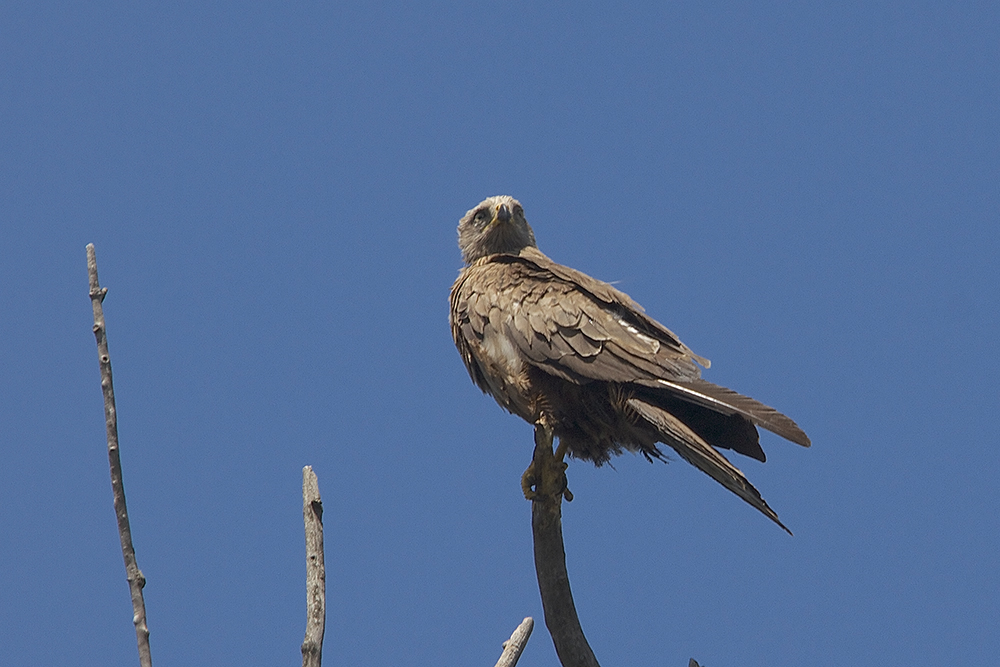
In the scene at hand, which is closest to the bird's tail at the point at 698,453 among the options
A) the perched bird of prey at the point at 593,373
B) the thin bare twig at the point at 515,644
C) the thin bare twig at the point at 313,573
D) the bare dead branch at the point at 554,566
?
the perched bird of prey at the point at 593,373

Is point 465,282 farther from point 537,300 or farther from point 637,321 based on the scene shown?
point 637,321

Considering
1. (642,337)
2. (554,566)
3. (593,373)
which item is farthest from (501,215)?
(554,566)

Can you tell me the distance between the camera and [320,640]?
14.5 feet

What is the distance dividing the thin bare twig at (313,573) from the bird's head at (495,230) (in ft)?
10.5

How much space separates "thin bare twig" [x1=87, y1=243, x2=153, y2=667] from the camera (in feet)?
A: 12.1

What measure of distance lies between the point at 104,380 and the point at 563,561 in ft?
7.69

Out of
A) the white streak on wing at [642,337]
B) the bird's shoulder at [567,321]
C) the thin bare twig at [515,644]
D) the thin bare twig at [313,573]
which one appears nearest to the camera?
the thin bare twig at [313,573]

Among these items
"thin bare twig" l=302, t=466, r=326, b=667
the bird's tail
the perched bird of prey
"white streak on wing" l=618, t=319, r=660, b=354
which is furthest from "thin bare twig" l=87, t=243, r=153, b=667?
"white streak on wing" l=618, t=319, r=660, b=354

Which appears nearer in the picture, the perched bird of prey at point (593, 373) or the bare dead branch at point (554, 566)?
the bare dead branch at point (554, 566)

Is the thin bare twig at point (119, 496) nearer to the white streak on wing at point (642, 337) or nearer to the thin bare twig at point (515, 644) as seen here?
the thin bare twig at point (515, 644)

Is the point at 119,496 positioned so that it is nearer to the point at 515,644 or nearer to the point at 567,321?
the point at 515,644

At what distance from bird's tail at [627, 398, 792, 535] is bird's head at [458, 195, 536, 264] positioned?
233 centimetres

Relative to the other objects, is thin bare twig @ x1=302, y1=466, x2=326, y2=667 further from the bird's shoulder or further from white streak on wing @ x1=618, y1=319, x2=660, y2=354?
white streak on wing @ x1=618, y1=319, x2=660, y2=354

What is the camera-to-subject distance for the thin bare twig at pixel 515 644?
16.1ft
